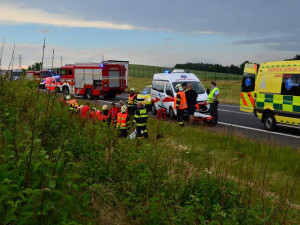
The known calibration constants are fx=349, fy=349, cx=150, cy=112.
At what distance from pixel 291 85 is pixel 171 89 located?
5686 millimetres

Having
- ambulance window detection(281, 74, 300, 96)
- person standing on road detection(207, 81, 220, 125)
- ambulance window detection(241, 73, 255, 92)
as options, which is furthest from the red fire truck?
ambulance window detection(281, 74, 300, 96)

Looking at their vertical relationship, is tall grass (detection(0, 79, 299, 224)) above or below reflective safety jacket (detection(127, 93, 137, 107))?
below

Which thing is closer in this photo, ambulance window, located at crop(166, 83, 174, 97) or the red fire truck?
ambulance window, located at crop(166, 83, 174, 97)

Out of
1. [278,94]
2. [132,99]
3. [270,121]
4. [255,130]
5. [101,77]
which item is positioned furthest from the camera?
[101,77]

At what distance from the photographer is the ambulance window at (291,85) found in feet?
39.0

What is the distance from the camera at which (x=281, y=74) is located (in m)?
12.5

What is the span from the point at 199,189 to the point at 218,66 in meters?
87.4

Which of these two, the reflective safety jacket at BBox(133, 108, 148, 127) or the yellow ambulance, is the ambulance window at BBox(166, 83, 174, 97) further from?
the reflective safety jacket at BBox(133, 108, 148, 127)

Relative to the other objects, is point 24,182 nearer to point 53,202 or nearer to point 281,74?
point 53,202

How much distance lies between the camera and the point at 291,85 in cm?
1209

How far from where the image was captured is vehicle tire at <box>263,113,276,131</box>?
13.2 m

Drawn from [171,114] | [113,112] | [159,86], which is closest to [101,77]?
[159,86]

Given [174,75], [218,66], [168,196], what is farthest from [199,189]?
[218,66]

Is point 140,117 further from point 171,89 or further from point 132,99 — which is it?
point 171,89
